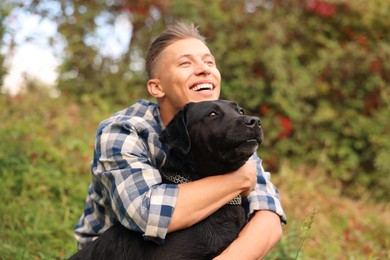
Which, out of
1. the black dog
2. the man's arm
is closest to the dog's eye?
the black dog

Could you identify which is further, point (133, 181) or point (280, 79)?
point (280, 79)

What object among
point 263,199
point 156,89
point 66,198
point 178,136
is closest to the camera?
point 178,136

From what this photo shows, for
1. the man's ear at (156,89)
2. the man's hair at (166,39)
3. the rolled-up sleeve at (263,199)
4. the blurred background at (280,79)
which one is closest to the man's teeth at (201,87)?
the man's ear at (156,89)

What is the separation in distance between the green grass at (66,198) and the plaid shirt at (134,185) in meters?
0.66

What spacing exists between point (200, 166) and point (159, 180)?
236 mm

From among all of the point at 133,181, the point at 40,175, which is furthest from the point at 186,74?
the point at 40,175

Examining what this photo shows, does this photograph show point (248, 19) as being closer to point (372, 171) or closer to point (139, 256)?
point (372, 171)

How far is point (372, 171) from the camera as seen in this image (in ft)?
23.6

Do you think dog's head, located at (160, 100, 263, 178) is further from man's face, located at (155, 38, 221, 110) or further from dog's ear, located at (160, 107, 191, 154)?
man's face, located at (155, 38, 221, 110)

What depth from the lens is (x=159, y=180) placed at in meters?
2.66

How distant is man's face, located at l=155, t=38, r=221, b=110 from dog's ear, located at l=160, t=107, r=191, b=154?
1.15ft

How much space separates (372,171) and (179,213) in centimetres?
530

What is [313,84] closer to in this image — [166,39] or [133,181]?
[166,39]

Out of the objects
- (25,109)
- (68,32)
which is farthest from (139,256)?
(68,32)
